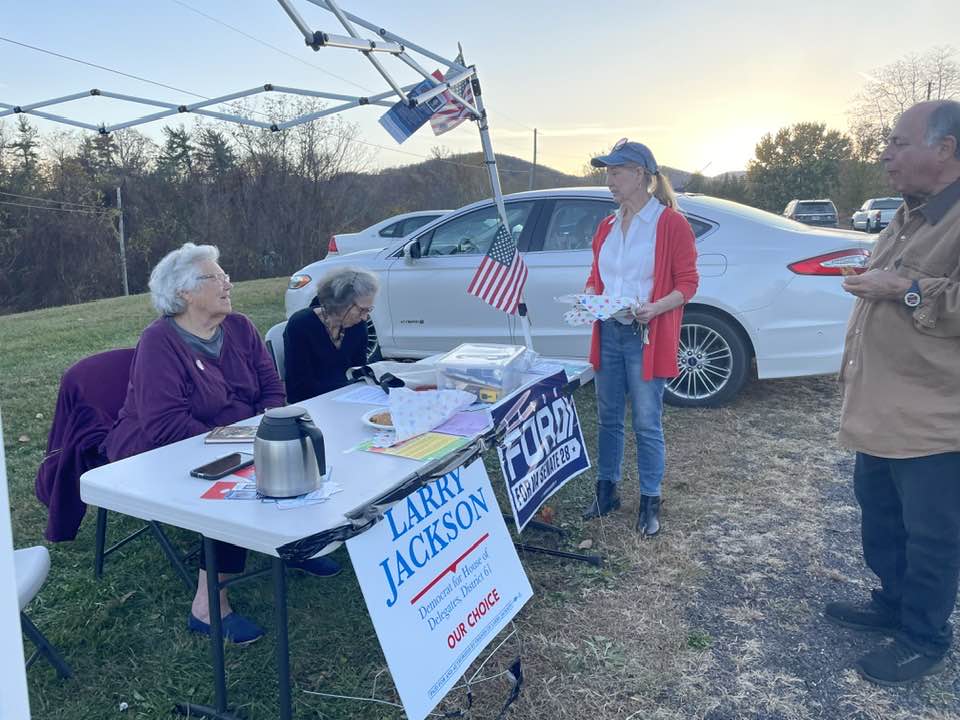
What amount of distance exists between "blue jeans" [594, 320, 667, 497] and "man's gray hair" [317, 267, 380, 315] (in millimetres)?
1198

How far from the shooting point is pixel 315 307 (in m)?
3.64

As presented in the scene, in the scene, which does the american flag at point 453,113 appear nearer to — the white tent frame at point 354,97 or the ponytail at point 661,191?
the white tent frame at point 354,97

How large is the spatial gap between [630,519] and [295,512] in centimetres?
219

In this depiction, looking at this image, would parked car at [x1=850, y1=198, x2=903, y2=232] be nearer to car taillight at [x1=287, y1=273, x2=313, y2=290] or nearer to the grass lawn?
car taillight at [x1=287, y1=273, x2=313, y2=290]

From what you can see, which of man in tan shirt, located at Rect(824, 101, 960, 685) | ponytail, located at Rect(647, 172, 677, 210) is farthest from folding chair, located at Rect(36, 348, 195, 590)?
man in tan shirt, located at Rect(824, 101, 960, 685)

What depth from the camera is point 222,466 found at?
2137 mm

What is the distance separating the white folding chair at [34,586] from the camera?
2.21 m

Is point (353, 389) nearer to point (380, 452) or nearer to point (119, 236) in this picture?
point (380, 452)

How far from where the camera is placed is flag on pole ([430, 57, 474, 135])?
3986 millimetres

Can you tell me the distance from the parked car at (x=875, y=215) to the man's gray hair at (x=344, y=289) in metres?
28.0

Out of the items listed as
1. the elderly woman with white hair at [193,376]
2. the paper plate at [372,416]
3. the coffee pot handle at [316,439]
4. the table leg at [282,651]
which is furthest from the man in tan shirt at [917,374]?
the elderly woman with white hair at [193,376]

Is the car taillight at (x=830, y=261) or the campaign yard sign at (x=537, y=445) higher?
the car taillight at (x=830, y=261)

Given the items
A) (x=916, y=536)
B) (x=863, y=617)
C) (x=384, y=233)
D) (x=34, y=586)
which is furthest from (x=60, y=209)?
(x=916, y=536)

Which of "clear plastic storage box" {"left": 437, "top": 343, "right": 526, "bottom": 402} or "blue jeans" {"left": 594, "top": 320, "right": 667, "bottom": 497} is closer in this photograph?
"clear plastic storage box" {"left": 437, "top": 343, "right": 526, "bottom": 402}
